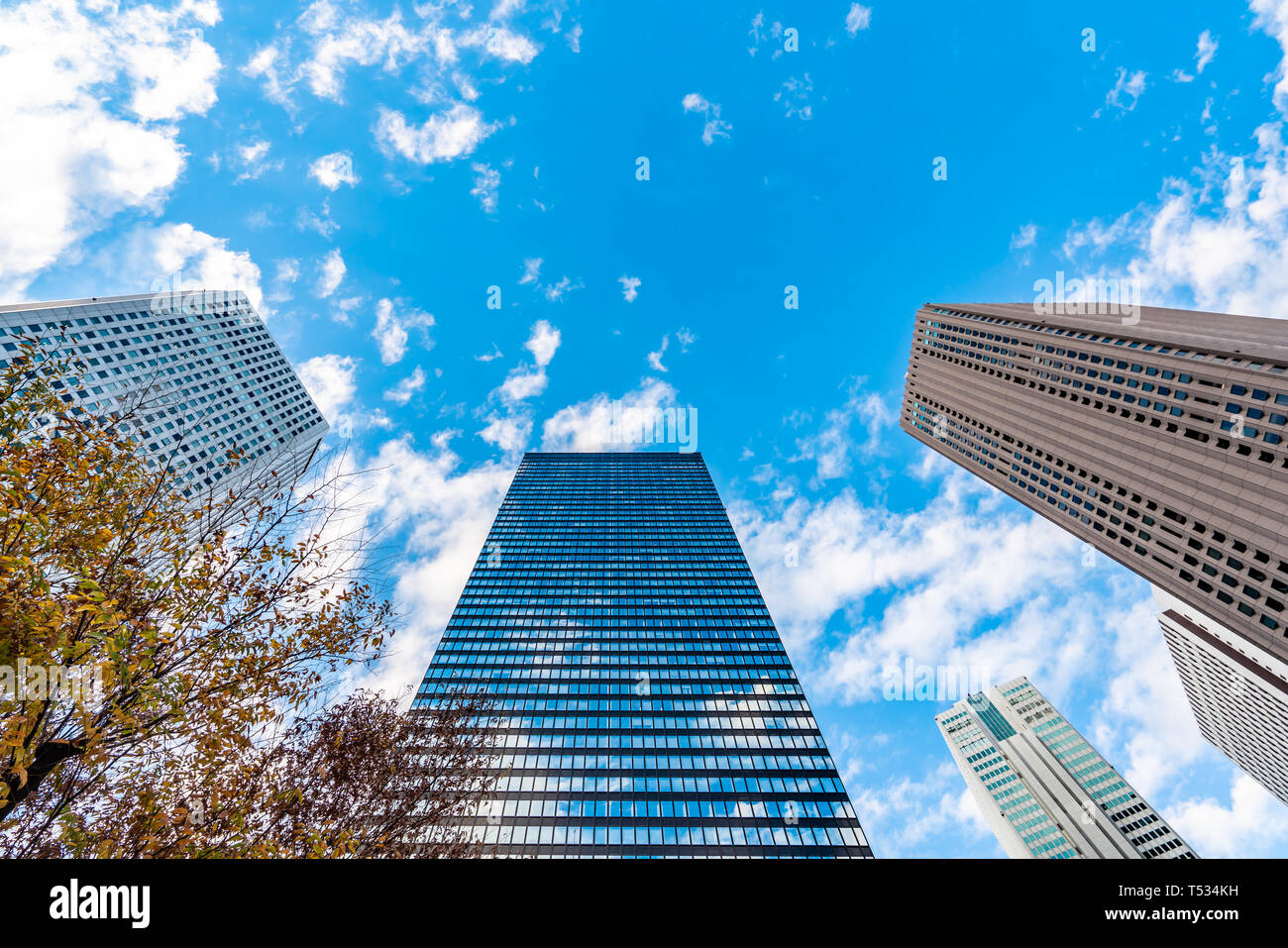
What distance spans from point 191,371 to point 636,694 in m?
84.6

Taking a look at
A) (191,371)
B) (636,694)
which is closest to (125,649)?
(636,694)

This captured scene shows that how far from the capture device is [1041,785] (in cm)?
13375

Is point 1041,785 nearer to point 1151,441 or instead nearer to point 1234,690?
point 1234,690

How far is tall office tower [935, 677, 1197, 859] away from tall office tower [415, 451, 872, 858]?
305 ft

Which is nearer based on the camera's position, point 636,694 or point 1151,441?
point 1151,441

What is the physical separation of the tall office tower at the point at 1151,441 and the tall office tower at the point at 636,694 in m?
45.6

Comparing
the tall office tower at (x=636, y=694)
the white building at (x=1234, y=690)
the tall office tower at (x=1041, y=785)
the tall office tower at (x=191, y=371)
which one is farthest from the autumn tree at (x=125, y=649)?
the tall office tower at (x=1041, y=785)

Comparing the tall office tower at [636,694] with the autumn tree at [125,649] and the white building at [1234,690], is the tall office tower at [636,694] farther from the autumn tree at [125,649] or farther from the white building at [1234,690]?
the white building at [1234,690]

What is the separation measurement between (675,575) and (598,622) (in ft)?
63.7

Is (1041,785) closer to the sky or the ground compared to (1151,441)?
closer to the ground

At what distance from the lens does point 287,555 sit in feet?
39.6
